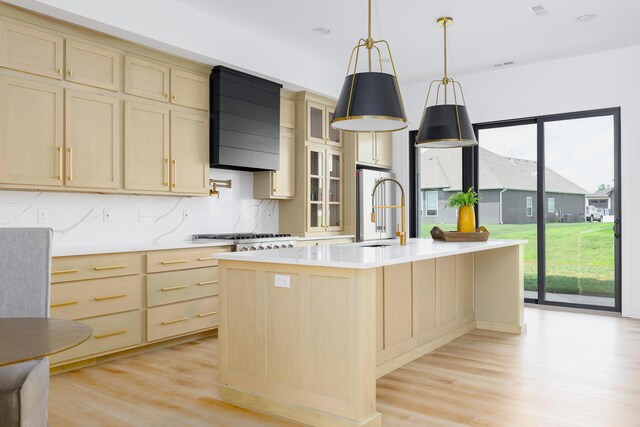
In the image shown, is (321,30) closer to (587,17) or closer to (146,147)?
(146,147)

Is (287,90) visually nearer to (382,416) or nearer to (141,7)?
(141,7)

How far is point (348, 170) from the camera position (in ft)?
20.8

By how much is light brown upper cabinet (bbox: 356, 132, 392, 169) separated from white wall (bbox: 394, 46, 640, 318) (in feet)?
3.92

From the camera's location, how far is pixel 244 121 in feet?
16.3

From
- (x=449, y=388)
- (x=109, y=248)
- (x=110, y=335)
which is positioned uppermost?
(x=109, y=248)

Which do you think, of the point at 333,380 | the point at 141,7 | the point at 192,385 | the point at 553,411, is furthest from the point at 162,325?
the point at 553,411

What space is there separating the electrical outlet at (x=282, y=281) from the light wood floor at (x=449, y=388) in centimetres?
71

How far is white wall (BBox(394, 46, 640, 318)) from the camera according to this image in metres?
5.29

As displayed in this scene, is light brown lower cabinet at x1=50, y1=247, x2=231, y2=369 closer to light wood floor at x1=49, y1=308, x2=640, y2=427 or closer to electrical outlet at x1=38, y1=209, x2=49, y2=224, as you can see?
light wood floor at x1=49, y1=308, x2=640, y2=427

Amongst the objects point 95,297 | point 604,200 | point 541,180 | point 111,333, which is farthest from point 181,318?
point 604,200

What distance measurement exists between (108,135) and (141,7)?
1.05 metres

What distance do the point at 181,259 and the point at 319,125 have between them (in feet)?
8.42

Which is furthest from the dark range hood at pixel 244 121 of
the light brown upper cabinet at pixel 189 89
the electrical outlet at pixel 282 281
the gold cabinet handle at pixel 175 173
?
the electrical outlet at pixel 282 281

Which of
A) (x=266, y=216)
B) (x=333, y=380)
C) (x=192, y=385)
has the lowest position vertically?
(x=192, y=385)
